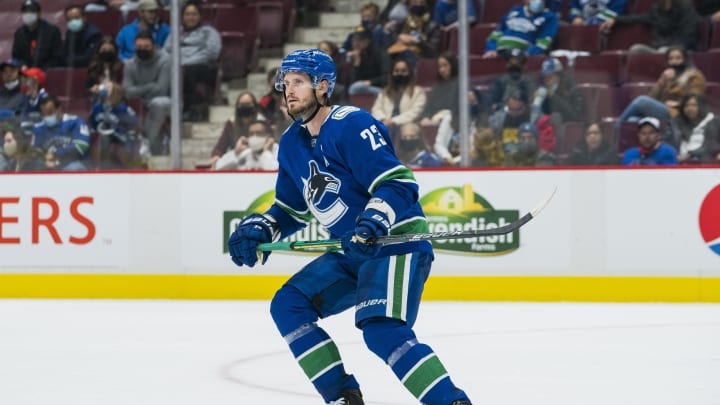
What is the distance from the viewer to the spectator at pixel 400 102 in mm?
7738

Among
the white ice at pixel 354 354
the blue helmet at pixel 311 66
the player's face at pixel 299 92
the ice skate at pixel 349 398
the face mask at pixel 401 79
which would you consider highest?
the blue helmet at pixel 311 66

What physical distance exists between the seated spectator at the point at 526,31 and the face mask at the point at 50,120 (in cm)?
275

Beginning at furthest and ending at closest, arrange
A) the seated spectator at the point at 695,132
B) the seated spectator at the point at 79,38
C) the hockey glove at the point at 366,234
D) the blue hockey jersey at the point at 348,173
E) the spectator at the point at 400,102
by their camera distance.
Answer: the seated spectator at the point at 79,38 → the spectator at the point at 400,102 → the seated spectator at the point at 695,132 → the blue hockey jersey at the point at 348,173 → the hockey glove at the point at 366,234

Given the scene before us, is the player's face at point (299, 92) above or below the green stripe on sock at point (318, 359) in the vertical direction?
above

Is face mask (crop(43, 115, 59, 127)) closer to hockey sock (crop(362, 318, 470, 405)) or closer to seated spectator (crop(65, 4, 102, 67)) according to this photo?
seated spectator (crop(65, 4, 102, 67))

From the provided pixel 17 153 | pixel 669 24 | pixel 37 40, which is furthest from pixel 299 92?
pixel 37 40

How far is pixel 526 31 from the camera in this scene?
25.6 feet

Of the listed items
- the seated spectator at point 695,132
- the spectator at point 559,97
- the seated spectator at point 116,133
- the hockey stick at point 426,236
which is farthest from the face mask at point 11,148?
the hockey stick at point 426,236

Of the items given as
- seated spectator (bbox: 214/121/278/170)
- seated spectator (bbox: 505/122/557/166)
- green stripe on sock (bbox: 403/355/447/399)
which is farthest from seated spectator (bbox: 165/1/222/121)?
green stripe on sock (bbox: 403/355/447/399)

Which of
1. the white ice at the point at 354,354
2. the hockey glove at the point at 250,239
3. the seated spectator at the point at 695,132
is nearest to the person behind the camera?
the hockey glove at the point at 250,239

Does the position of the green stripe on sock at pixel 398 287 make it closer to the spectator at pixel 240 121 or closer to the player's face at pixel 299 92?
the player's face at pixel 299 92

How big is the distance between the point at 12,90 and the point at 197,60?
1249 millimetres

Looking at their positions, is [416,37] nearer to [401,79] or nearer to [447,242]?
[401,79]

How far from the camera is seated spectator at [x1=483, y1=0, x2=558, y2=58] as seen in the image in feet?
25.5
